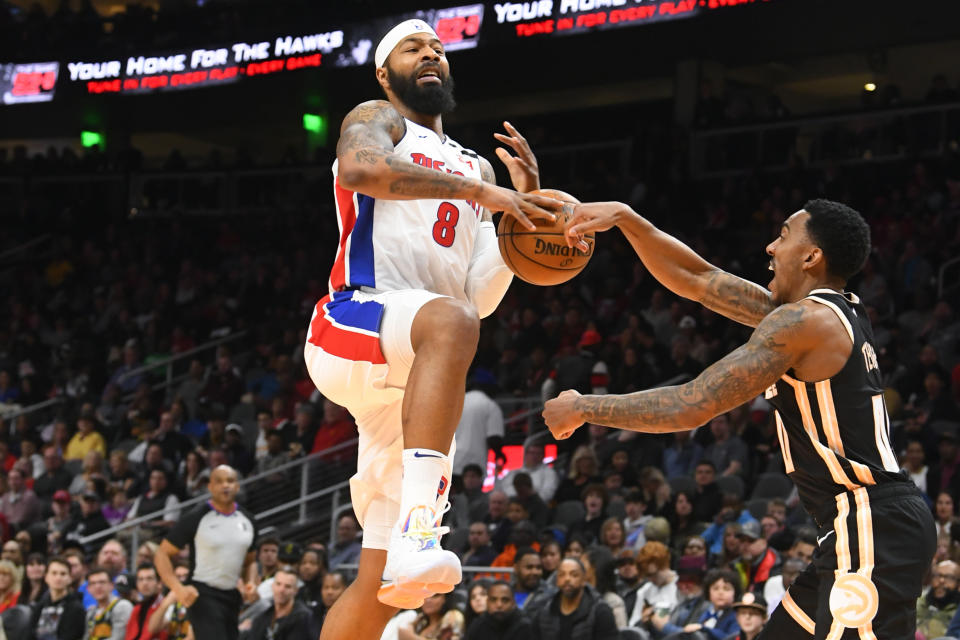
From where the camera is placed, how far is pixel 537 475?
37.6 feet

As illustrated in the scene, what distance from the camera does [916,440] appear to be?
970 centimetres

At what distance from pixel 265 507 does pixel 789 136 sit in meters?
7.98

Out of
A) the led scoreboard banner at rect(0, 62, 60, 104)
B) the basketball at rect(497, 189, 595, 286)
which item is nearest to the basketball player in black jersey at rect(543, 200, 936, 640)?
the basketball at rect(497, 189, 595, 286)

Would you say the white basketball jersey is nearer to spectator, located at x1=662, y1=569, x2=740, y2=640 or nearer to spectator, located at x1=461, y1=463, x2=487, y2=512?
spectator, located at x1=662, y1=569, x2=740, y2=640

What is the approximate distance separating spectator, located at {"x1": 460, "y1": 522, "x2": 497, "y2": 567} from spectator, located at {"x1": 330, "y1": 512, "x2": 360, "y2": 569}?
1.04 metres

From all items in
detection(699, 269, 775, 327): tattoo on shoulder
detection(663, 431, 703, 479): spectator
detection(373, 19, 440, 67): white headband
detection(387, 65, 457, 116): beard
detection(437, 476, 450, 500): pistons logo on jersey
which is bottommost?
detection(663, 431, 703, 479): spectator

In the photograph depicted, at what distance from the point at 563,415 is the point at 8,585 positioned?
30.1 ft

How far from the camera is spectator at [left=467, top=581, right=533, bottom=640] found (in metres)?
8.45

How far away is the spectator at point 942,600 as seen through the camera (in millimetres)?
Result: 7629

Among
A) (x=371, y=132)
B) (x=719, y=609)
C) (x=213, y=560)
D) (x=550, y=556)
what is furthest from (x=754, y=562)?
(x=371, y=132)

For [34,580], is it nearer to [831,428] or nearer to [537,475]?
[537,475]

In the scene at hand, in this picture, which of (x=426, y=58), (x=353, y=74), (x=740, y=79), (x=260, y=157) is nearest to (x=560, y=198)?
(x=426, y=58)

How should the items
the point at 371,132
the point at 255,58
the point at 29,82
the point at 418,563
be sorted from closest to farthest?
the point at 418,563
the point at 371,132
the point at 255,58
the point at 29,82

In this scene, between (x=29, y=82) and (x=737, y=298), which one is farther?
(x=29, y=82)
